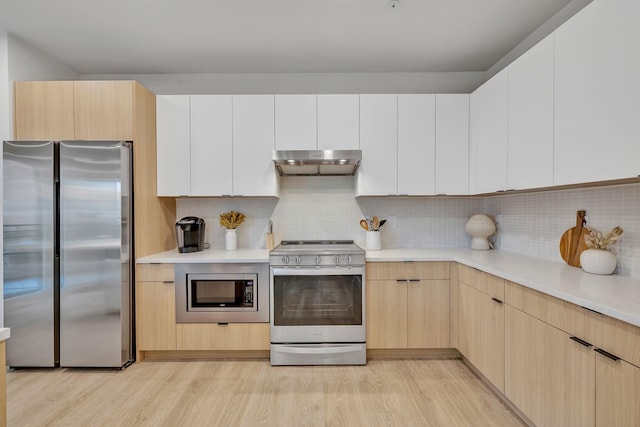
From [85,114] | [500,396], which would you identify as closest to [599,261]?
[500,396]

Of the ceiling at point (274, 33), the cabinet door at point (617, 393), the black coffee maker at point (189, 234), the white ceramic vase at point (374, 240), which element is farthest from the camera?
the white ceramic vase at point (374, 240)

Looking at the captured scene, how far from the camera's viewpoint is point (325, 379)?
241cm

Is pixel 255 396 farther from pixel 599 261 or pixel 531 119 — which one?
pixel 531 119

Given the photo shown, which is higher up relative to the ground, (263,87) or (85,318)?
(263,87)

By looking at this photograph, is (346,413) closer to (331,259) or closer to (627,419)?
(331,259)

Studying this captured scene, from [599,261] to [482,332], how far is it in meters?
0.83

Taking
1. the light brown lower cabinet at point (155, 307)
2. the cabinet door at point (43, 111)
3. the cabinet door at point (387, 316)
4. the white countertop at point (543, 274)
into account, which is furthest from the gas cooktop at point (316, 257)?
the cabinet door at point (43, 111)

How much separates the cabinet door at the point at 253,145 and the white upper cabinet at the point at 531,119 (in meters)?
1.94

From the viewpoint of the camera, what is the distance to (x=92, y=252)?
2506mm

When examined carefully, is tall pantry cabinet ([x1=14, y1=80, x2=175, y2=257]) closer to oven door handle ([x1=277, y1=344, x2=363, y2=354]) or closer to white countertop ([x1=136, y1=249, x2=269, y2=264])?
white countertop ([x1=136, y1=249, x2=269, y2=264])

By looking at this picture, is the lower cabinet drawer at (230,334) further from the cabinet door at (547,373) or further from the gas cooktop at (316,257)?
the cabinet door at (547,373)

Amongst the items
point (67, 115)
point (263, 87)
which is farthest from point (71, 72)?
point (263, 87)

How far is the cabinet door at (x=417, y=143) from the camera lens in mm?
2957

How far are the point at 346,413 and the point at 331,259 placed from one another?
108 cm
